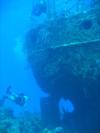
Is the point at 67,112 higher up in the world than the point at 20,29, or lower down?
lower down

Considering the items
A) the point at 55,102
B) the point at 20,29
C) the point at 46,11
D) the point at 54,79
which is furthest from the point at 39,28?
the point at 20,29

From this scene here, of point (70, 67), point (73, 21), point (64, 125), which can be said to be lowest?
point (64, 125)

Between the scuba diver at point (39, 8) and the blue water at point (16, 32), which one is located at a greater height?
the blue water at point (16, 32)

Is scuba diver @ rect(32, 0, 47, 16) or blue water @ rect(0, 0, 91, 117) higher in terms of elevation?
blue water @ rect(0, 0, 91, 117)

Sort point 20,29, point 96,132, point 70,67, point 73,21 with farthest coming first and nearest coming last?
point 20,29 < point 73,21 < point 70,67 < point 96,132

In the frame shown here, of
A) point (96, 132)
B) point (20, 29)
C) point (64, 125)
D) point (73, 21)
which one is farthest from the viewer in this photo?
point (20, 29)

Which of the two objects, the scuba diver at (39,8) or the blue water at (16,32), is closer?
the scuba diver at (39,8)

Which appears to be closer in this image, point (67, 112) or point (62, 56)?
point (62, 56)

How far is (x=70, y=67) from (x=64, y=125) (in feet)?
12.4

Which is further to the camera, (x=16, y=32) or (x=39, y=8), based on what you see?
(x=16, y=32)

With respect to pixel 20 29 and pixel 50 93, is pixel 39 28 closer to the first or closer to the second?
pixel 50 93

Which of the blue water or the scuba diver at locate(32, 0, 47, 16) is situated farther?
the blue water

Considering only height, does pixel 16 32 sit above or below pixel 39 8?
above

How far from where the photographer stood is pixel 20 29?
51.7 meters
